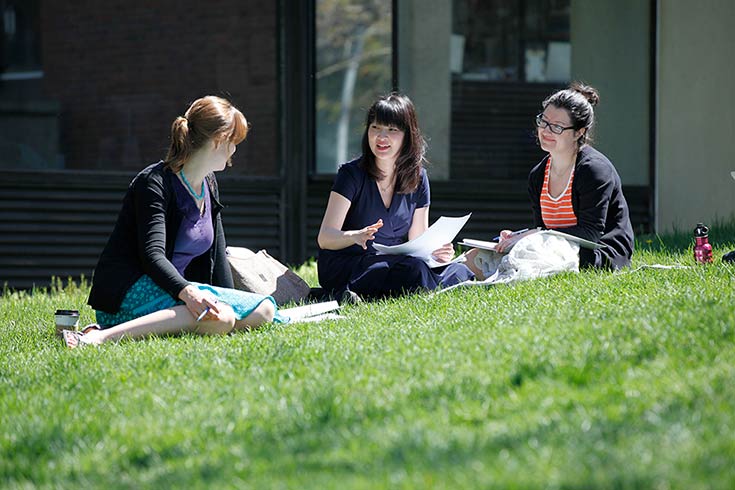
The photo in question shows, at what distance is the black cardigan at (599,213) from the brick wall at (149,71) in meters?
4.13

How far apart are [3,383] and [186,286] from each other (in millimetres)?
1067

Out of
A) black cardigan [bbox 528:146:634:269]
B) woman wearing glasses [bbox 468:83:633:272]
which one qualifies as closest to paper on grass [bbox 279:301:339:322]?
woman wearing glasses [bbox 468:83:633:272]

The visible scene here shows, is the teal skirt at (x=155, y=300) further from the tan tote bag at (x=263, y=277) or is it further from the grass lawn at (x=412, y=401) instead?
the tan tote bag at (x=263, y=277)

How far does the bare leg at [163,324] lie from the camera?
5633mm

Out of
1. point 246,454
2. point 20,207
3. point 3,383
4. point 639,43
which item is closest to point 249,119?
point 20,207

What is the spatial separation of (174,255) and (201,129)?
71 centimetres

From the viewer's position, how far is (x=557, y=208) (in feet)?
22.2

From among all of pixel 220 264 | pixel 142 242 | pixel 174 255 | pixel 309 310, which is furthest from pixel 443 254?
pixel 142 242

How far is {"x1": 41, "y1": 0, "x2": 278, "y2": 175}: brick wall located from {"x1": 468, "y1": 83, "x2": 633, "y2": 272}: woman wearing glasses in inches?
154

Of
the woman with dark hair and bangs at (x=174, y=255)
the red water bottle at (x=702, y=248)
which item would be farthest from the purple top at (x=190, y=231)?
the red water bottle at (x=702, y=248)

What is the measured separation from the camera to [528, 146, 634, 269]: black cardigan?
6.52m

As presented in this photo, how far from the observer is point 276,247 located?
33.2ft

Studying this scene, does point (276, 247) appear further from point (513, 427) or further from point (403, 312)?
point (513, 427)

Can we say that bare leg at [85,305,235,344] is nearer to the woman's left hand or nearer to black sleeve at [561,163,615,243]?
the woman's left hand
